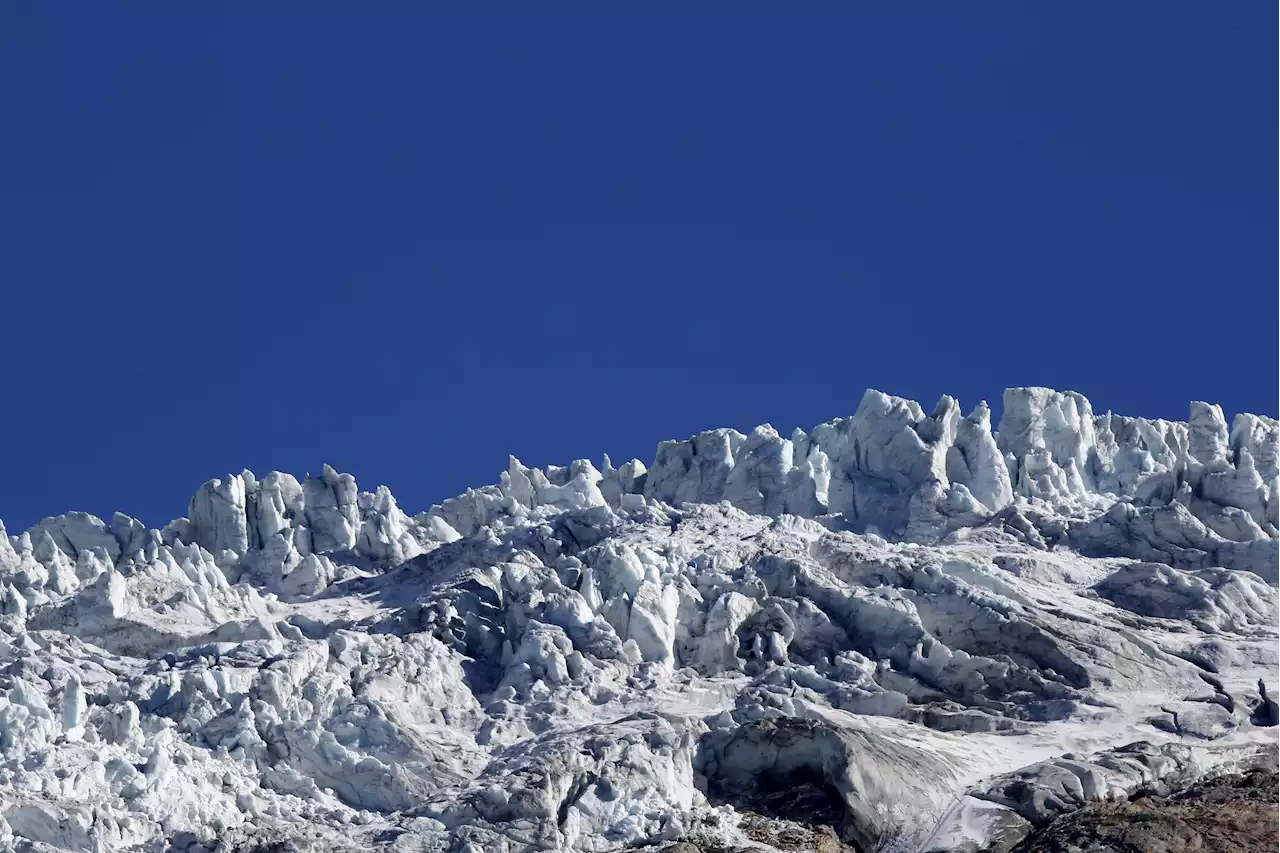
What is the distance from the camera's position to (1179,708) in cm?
11625

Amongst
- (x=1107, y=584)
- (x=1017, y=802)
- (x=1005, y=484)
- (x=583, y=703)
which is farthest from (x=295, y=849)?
(x=1005, y=484)

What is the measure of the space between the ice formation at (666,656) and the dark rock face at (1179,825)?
5.92ft

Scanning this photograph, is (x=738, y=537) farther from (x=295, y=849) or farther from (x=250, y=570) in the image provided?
(x=295, y=849)

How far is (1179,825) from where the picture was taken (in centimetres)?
10131

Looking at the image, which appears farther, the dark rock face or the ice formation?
the ice formation

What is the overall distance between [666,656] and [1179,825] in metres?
28.1

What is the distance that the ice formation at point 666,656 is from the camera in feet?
347

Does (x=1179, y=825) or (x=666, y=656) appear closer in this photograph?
(x=1179, y=825)

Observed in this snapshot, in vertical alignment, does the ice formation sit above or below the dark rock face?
above

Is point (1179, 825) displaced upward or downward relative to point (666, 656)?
downward

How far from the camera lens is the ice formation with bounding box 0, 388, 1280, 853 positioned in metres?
106

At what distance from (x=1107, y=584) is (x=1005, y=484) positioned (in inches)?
928

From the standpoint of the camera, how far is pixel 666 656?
122 metres

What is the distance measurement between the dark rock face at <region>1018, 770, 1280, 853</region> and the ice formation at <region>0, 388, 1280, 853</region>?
1805mm
